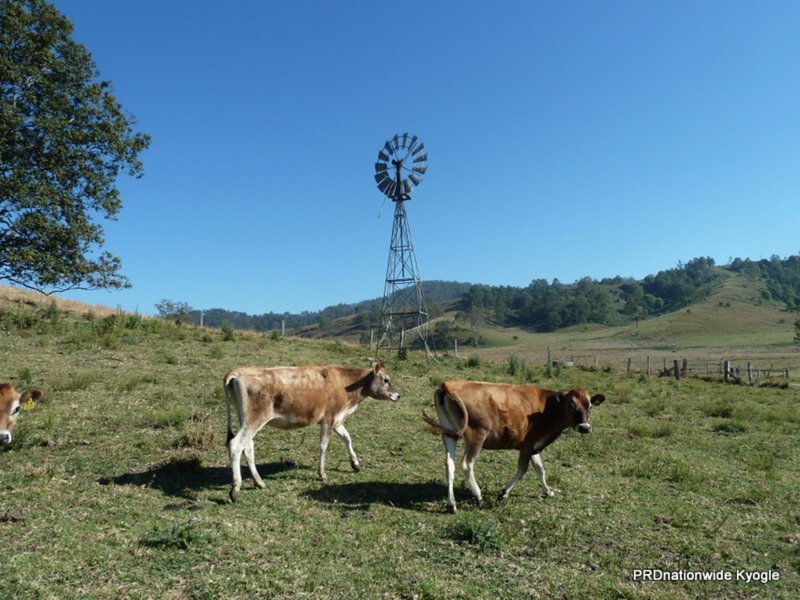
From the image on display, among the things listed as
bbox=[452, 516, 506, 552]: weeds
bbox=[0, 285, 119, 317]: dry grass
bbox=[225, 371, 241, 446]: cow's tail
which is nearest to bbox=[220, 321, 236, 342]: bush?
bbox=[0, 285, 119, 317]: dry grass

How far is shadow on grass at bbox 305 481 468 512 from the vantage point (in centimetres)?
895

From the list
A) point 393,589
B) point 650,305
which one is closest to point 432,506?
point 393,589

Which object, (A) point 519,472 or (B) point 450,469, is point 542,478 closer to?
(A) point 519,472

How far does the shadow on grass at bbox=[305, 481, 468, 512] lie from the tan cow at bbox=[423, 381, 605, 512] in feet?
2.13

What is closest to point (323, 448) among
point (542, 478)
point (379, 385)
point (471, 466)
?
point (379, 385)

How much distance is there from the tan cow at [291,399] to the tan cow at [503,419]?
8.02 feet

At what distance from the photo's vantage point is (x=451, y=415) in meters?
9.27

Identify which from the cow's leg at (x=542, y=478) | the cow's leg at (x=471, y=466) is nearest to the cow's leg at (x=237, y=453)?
the cow's leg at (x=471, y=466)

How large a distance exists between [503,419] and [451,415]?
35.9 inches

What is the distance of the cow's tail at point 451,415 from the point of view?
9125 mm

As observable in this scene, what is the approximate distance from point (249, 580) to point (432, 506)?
3.63 metres

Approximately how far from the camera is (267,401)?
32.0 feet

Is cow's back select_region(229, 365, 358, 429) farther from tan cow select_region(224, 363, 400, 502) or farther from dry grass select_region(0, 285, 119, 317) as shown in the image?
dry grass select_region(0, 285, 119, 317)

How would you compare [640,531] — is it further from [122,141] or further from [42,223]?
[122,141]
